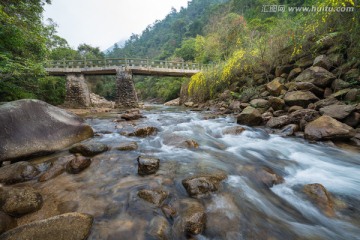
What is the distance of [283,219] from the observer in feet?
6.82

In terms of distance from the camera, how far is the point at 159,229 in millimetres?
1764

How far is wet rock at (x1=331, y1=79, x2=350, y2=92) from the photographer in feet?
16.0

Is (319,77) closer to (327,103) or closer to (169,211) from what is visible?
(327,103)

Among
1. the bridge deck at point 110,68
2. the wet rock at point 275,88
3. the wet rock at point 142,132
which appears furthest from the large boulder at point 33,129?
the bridge deck at point 110,68

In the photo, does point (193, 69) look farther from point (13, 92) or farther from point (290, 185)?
point (290, 185)

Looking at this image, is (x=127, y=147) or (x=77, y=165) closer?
(x=77, y=165)

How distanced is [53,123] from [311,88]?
275 inches

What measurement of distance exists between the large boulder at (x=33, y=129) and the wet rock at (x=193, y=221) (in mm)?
3154

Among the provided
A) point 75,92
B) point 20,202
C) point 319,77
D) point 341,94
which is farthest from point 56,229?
point 75,92

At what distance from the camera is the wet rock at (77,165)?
2.88m

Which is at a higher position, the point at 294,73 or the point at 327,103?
the point at 294,73

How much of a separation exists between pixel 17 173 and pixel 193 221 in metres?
2.69

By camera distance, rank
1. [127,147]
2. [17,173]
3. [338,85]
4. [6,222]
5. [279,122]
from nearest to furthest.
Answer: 1. [6,222]
2. [17,173]
3. [127,147]
4. [338,85]
5. [279,122]

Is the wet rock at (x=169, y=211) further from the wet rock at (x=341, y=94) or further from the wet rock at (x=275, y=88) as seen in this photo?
the wet rock at (x=275, y=88)
